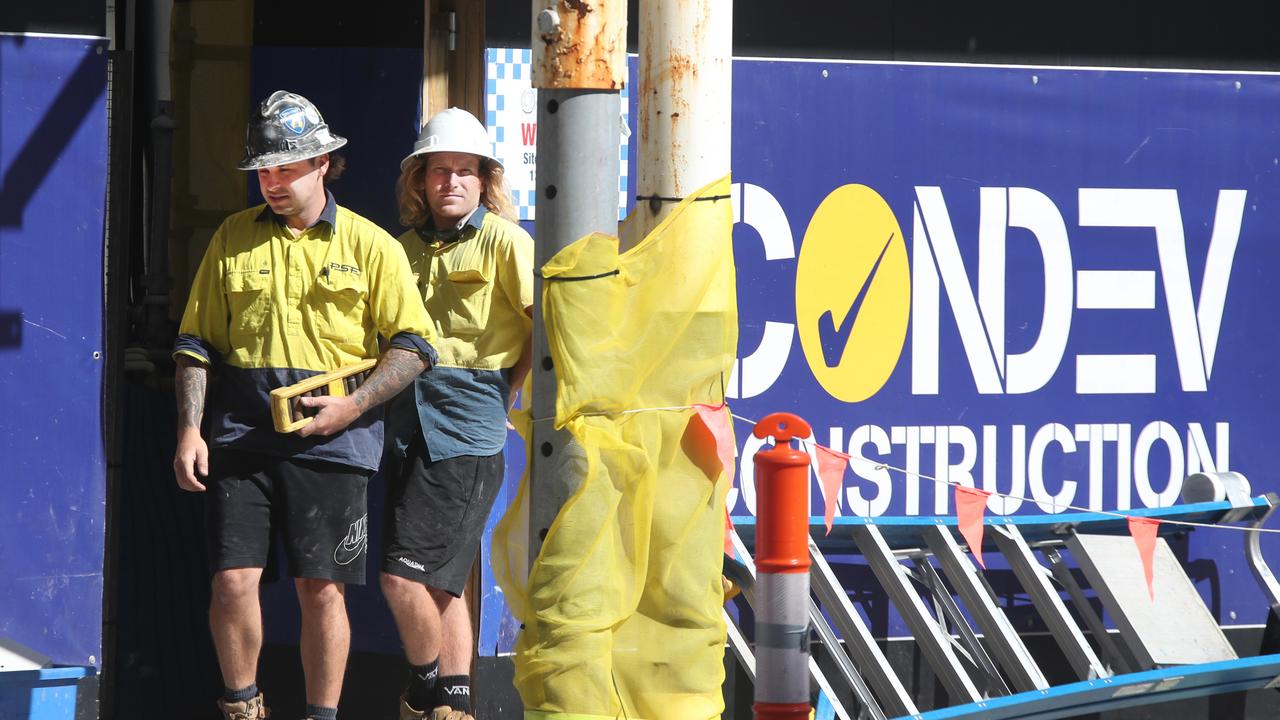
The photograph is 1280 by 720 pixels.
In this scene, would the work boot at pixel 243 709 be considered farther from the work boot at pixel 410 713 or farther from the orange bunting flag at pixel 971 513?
the orange bunting flag at pixel 971 513

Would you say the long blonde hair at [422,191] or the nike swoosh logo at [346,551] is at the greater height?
the long blonde hair at [422,191]

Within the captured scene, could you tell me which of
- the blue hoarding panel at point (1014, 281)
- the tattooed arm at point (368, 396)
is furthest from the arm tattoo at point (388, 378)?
the blue hoarding panel at point (1014, 281)

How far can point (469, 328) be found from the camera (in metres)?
5.18

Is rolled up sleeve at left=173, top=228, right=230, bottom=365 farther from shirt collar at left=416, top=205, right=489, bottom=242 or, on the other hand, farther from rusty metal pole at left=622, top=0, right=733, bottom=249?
rusty metal pole at left=622, top=0, right=733, bottom=249

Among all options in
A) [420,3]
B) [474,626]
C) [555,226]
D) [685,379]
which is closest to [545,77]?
[555,226]

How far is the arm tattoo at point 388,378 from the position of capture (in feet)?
15.9

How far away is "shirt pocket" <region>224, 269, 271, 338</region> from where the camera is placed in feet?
15.8

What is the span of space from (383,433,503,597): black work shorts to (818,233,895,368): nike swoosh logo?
1733 mm

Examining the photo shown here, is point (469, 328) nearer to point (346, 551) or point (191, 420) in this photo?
point (346, 551)

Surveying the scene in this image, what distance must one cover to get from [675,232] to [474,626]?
2.38 meters

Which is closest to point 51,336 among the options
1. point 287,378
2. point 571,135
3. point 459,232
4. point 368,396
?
point 287,378

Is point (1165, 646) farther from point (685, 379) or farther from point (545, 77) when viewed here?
point (545, 77)

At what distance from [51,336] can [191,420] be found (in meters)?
1.00

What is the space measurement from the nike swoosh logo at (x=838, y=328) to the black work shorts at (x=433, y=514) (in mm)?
1733
